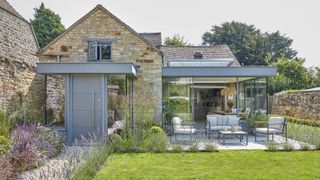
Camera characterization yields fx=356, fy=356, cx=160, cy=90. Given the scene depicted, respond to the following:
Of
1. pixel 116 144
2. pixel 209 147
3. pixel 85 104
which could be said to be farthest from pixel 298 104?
pixel 116 144

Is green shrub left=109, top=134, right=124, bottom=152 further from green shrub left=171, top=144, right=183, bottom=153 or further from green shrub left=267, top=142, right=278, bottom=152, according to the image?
green shrub left=267, top=142, right=278, bottom=152

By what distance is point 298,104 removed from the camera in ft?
83.7

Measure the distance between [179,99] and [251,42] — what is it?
1436 inches

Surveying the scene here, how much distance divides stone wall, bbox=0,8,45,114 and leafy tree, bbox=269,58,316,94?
24.0 meters

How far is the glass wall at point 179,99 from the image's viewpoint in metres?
16.5

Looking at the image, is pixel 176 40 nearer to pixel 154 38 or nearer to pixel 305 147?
pixel 154 38

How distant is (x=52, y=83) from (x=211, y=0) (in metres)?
10.7

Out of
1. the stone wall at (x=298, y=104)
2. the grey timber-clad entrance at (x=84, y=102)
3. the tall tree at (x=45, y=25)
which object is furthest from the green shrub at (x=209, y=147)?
the tall tree at (x=45, y=25)

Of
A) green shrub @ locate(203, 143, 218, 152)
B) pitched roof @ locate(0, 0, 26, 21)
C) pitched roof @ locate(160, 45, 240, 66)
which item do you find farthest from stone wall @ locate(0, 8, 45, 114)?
green shrub @ locate(203, 143, 218, 152)

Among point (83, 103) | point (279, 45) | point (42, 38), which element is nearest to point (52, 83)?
point (83, 103)

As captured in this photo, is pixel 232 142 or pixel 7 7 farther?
pixel 7 7

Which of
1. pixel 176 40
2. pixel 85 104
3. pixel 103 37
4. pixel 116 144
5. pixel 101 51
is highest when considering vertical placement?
pixel 176 40

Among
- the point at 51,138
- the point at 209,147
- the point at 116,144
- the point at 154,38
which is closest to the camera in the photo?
the point at 51,138

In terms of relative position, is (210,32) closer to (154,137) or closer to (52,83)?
(52,83)
